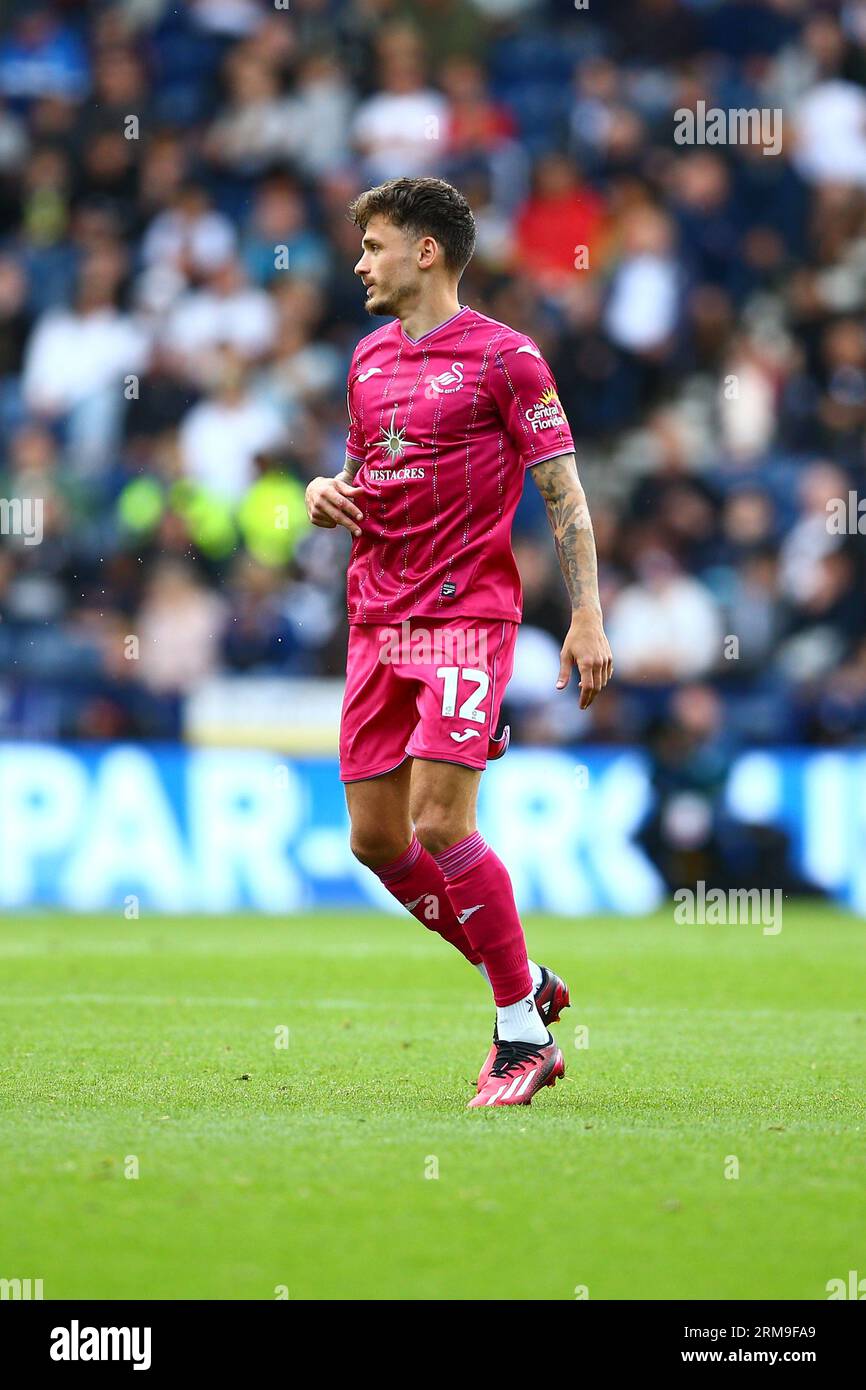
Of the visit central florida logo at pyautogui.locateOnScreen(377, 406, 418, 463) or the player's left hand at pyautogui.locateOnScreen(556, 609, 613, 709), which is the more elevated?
the visit central florida logo at pyautogui.locateOnScreen(377, 406, 418, 463)

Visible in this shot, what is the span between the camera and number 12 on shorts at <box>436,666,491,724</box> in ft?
18.9

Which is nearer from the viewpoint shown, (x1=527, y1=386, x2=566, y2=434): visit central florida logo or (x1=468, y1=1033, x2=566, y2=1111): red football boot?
(x1=468, y1=1033, x2=566, y2=1111): red football boot

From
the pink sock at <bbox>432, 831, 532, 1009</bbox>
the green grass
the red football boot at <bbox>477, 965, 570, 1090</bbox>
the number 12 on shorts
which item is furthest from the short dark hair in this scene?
the green grass

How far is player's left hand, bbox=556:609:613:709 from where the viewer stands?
223 inches

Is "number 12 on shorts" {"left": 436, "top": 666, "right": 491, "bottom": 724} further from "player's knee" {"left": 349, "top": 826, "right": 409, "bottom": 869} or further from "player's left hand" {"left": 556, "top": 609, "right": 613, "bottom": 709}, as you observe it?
"player's knee" {"left": 349, "top": 826, "right": 409, "bottom": 869}

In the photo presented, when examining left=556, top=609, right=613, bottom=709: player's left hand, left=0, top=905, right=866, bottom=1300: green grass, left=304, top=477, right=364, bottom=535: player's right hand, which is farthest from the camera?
left=304, top=477, right=364, bottom=535: player's right hand

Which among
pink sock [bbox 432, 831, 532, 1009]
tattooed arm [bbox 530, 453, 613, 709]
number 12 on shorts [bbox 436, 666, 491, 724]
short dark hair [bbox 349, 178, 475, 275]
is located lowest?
pink sock [bbox 432, 831, 532, 1009]

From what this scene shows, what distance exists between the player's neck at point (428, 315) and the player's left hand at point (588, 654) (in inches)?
39.1

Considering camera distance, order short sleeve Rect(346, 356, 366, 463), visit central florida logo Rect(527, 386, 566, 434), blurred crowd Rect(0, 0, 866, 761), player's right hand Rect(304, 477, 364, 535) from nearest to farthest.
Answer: visit central florida logo Rect(527, 386, 566, 434) → player's right hand Rect(304, 477, 364, 535) → short sleeve Rect(346, 356, 366, 463) → blurred crowd Rect(0, 0, 866, 761)

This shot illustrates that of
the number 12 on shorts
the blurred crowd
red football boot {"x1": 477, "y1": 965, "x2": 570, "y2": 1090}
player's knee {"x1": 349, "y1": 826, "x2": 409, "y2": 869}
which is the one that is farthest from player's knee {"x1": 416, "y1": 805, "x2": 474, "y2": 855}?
the blurred crowd

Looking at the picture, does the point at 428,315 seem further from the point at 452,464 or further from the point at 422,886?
the point at 422,886

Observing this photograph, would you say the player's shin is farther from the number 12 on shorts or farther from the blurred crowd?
the blurred crowd

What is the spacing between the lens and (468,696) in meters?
5.78

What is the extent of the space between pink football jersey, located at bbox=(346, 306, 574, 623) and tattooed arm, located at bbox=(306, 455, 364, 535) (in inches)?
2.7
